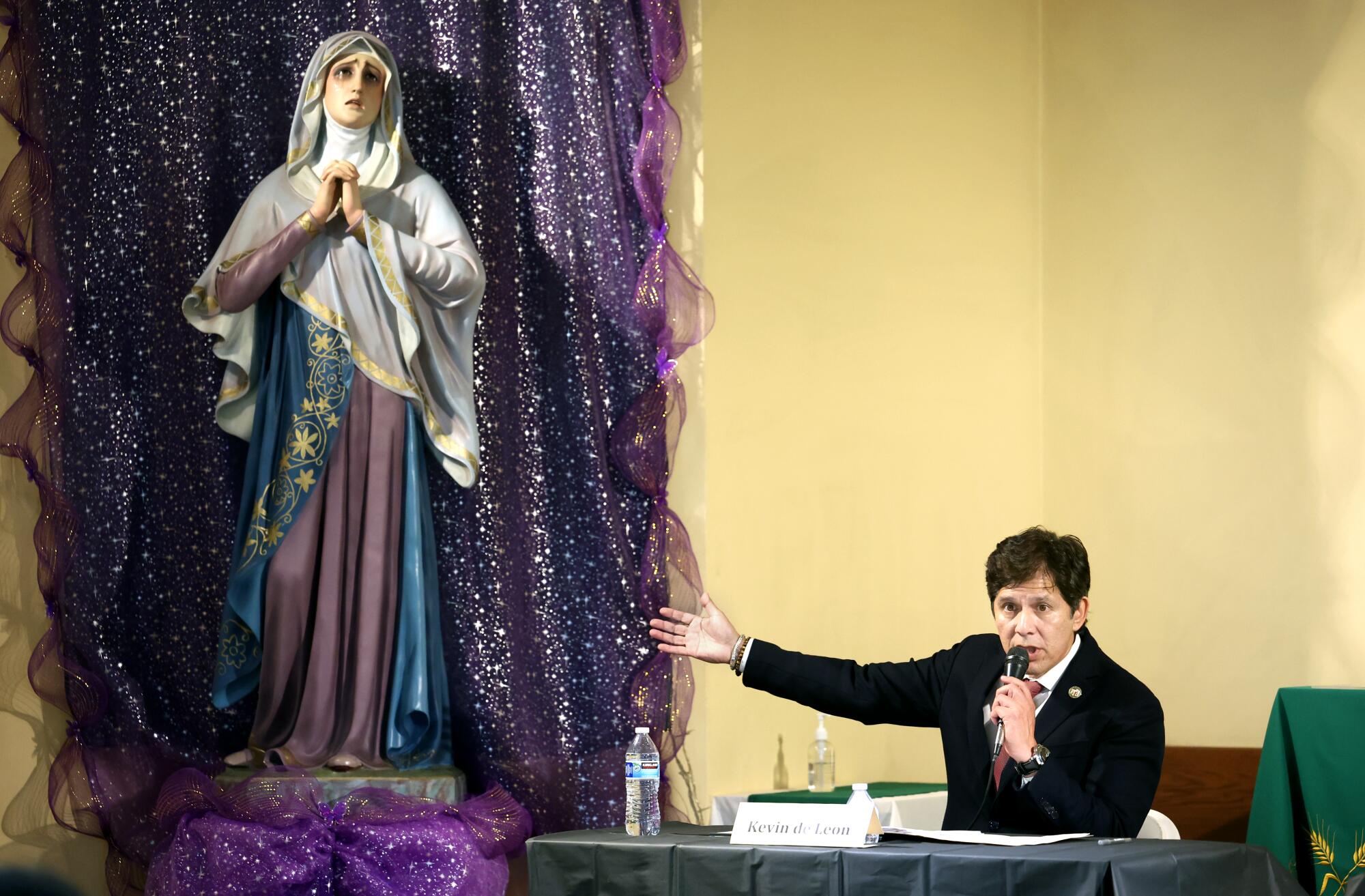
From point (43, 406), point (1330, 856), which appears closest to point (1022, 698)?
point (1330, 856)

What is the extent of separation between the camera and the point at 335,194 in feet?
13.4

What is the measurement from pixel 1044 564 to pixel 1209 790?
2.00 meters

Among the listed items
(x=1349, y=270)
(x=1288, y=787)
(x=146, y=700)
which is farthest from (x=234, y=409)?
(x=1349, y=270)

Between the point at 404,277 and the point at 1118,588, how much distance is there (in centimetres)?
258

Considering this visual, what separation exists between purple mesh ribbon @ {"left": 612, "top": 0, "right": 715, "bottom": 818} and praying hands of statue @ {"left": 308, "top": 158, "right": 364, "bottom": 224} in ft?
2.72

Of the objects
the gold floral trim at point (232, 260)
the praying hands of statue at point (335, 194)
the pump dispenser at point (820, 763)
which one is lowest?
the pump dispenser at point (820, 763)

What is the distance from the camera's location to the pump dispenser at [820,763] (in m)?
4.72

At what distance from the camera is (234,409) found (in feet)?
13.7

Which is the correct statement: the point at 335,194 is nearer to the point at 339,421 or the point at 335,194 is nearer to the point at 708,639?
the point at 339,421

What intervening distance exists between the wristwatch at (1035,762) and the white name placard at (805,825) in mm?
376

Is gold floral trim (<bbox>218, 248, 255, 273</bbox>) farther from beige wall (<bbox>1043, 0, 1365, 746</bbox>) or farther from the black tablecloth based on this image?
beige wall (<bbox>1043, 0, 1365, 746</bbox>)

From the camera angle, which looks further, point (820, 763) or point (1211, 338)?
point (1211, 338)

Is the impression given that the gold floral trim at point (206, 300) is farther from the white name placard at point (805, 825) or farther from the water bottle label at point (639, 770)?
the white name placard at point (805, 825)

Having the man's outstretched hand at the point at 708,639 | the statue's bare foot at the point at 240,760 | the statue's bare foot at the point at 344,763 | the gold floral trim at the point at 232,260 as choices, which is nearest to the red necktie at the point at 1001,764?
the man's outstretched hand at the point at 708,639
